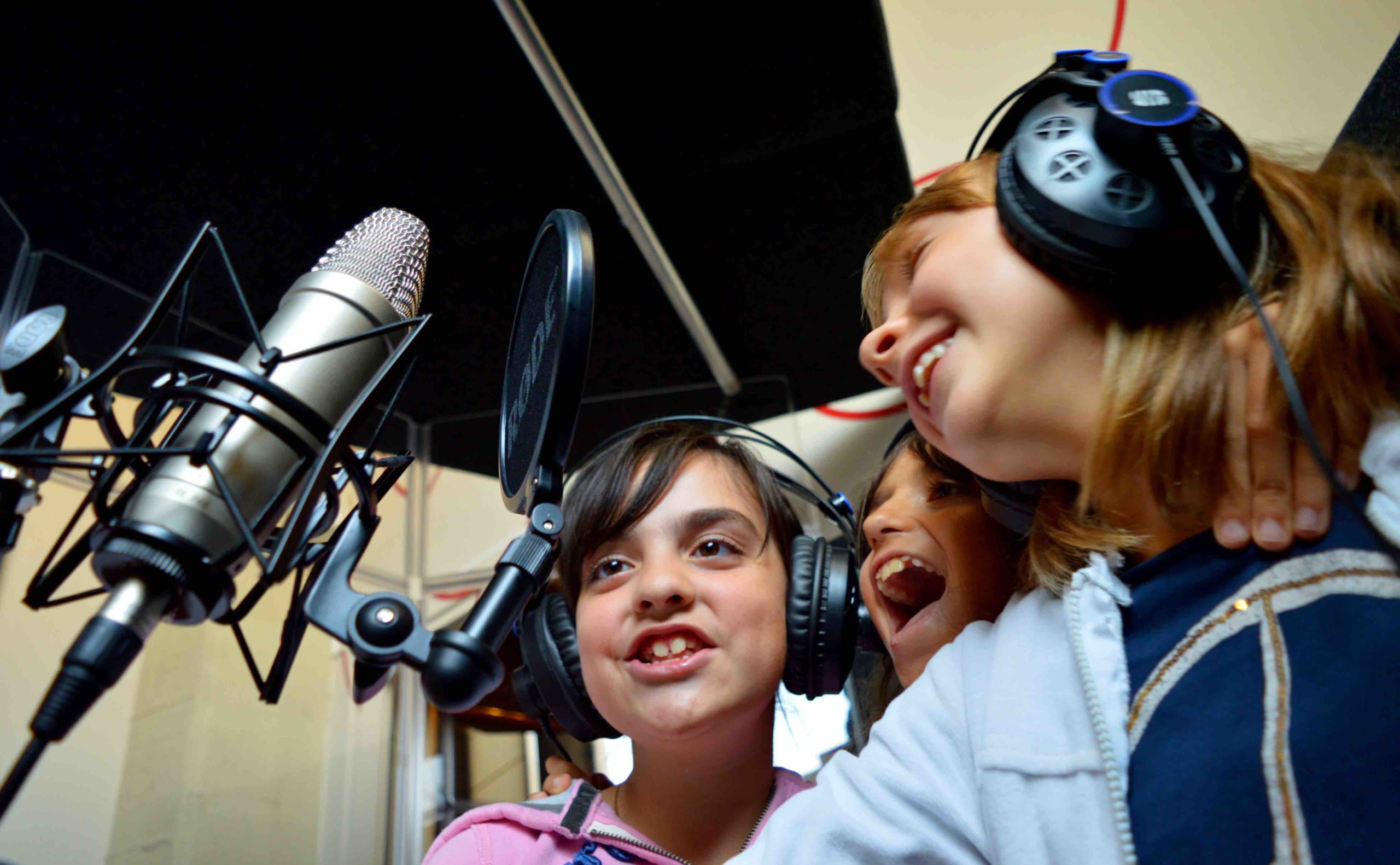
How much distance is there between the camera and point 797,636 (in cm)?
84

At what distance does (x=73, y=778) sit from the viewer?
1453 mm

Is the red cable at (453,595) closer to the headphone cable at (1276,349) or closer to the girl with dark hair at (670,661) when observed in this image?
the girl with dark hair at (670,661)

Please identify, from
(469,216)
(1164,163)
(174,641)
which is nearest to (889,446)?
(1164,163)

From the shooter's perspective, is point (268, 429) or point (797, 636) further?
point (797, 636)

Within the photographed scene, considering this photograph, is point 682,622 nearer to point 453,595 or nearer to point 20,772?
point 20,772

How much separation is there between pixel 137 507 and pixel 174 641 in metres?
1.51

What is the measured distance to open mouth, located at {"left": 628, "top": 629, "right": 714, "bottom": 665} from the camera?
850 millimetres

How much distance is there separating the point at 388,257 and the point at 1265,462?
1.70ft

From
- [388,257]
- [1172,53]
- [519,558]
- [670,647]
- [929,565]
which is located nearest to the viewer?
[519,558]

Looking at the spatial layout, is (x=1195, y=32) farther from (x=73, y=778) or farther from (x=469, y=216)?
(x=73, y=778)

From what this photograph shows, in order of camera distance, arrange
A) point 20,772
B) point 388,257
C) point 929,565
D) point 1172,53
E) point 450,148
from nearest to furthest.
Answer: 1. point 20,772
2. point 388,257
3. point 929,565
4. point 450,148
5. point 1172,53

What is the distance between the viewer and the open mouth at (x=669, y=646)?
85 cm

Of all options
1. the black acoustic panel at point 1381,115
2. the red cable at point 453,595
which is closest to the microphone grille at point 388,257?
the black acoustic panel at point 1381,115

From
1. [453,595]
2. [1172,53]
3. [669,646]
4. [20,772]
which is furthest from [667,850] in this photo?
[1172,53]
